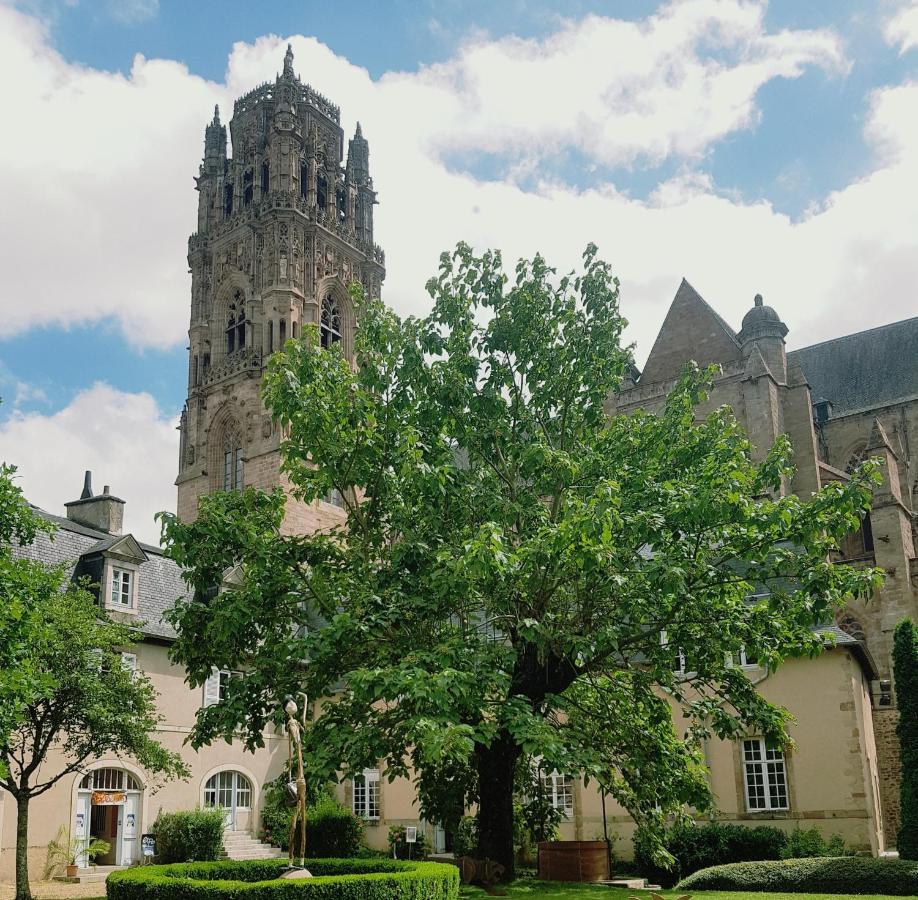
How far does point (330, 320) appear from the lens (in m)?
56.8

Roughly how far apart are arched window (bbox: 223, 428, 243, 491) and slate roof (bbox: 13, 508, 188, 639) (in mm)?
20645

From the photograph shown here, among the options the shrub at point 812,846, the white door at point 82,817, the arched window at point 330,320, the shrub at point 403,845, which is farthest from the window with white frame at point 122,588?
the arched window at point 330,320

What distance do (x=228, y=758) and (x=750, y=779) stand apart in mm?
14373

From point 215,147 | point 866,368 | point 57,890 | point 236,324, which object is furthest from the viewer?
point 215,147

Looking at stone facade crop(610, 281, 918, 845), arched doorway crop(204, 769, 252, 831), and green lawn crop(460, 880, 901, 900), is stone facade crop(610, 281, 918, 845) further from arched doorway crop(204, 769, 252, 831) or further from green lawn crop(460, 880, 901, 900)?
arched doorway crop(204, 769, 252, 831)

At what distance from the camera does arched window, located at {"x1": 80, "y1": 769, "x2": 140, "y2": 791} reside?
84.1 feet

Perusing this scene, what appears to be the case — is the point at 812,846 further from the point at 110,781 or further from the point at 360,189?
the point at 360,189

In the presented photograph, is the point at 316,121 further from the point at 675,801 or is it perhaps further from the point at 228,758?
the point at 675,801

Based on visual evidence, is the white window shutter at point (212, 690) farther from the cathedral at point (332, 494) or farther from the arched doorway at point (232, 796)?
the arched doorway at point (232, 796)

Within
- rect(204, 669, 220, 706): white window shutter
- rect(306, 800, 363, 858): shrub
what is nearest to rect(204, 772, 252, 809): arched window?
rect(204, 669, 220, 706): white window shutter

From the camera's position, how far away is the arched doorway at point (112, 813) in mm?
25375

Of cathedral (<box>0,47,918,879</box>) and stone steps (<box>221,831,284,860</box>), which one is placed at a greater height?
cathedral (<box>0,47,918,879</box>)

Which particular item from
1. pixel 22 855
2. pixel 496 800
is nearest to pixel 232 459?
pixel 22 855

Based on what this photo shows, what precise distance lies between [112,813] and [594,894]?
1487cm
